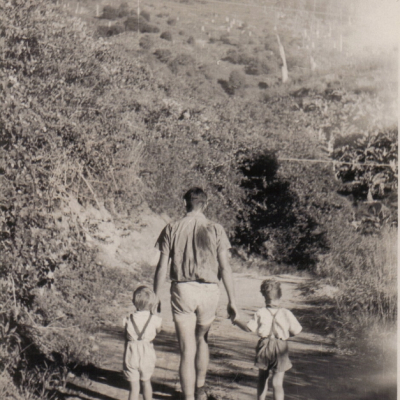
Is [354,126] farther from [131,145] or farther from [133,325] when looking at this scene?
[133,325]

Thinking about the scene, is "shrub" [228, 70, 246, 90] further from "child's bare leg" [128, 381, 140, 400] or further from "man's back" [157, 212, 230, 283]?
"child's bare leg" [128, 381, 140, 400]

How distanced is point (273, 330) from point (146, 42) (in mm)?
4268

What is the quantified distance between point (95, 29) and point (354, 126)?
11.2 feet

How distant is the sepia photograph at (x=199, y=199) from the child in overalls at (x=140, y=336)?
0.01m

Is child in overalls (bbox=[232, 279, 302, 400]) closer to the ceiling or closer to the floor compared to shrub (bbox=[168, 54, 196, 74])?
closer to the floor

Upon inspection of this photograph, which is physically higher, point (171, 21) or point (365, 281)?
point (171, 21)

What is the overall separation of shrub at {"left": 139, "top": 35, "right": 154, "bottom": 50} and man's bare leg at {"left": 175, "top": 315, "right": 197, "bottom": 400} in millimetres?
4039

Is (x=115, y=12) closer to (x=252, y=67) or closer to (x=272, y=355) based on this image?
(x=252, y=67)

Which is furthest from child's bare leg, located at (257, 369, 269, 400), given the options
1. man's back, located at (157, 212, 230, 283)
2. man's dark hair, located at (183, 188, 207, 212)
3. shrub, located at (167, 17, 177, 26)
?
shrub, located at (167, 17, 177, 26)

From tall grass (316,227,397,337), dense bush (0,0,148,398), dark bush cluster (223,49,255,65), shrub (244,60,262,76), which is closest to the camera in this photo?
dense bush (0,0,148,398)

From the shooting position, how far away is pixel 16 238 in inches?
127

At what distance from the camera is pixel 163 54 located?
6.04 metres

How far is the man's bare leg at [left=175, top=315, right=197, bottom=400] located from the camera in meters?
2.87

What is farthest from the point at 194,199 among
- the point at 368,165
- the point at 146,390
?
the point at 368,165
